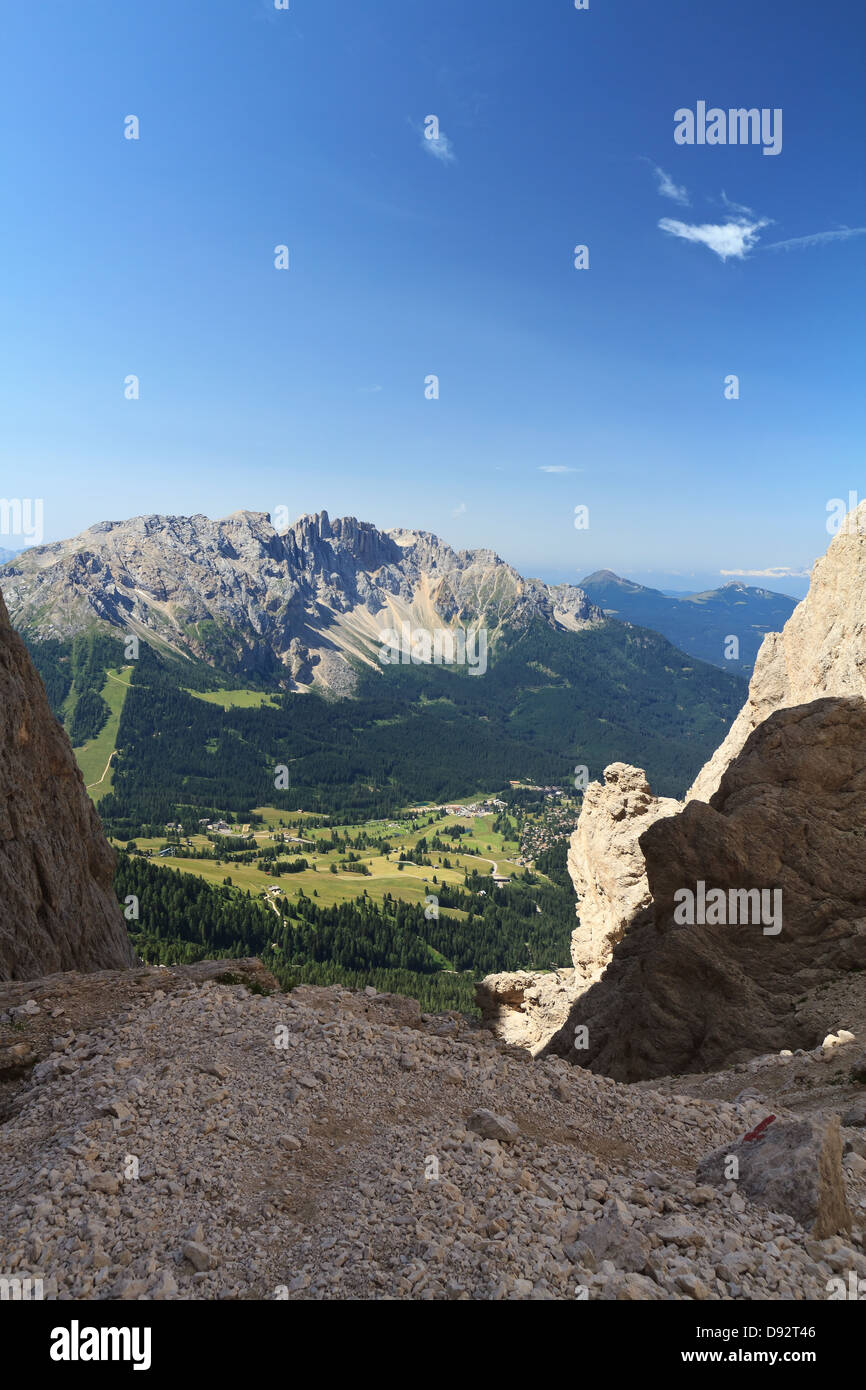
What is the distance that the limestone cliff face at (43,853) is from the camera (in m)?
31.3

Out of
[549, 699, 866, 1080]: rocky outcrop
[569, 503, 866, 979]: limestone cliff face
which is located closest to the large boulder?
[549, 699, 866, 1080]: rocky outcrop

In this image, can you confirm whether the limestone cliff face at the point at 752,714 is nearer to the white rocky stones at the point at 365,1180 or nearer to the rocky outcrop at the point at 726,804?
the rocky outcrop at the point at 726,804

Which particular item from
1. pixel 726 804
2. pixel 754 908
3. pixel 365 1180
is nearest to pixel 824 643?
pixel 726 804

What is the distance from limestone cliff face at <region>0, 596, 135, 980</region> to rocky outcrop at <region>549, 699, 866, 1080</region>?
26.1 metres

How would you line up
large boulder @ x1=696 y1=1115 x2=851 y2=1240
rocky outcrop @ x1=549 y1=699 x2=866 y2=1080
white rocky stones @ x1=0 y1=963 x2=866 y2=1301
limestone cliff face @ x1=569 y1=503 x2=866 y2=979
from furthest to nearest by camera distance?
limestone cliff face @ x1=569 y1=503 x2=866 y2=979 < rocky outcrop @ x1=549 y1=699 x2=866 y2=1080 < large boulder @ x1=696 y1=1115 x2=851 y2=1240 < white rocky stones @ x1=0 y1=963 x2=866 y2=1301

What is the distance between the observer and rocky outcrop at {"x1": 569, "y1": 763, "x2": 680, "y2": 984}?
48.9 metres

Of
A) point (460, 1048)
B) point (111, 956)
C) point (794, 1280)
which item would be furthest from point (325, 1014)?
point (111, 956)

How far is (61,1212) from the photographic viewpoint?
399 inches

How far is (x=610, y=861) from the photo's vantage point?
2019 inches

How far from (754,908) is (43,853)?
34926 mm

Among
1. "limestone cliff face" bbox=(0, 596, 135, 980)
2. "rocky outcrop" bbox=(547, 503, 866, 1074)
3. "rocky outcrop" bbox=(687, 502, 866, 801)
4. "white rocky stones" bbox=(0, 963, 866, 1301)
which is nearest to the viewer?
"white rocky stones" bbox=(0, 963, 866, 1301)

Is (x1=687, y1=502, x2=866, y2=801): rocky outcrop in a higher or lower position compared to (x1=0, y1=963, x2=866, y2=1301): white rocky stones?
higher

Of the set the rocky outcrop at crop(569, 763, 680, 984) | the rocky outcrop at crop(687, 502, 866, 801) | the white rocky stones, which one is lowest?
the rocky outcrop at crop(569, 763, 680, 984)

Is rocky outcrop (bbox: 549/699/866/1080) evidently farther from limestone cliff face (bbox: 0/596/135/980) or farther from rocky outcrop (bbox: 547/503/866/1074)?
limestone cliff face (bbox: 0/596/135/980)
